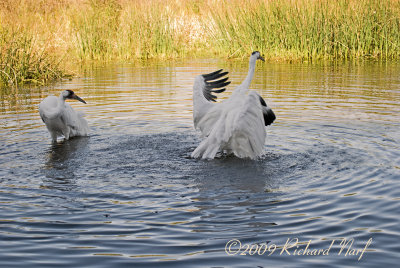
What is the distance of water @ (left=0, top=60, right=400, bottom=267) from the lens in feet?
13.0

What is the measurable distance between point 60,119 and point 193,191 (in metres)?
3.71

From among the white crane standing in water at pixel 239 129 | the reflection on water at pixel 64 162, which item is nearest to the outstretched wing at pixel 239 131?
the white crane standing in water at pixel 239 129

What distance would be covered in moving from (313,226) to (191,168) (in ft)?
7.44

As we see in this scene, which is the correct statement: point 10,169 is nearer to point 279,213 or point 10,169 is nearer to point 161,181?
point 161,181

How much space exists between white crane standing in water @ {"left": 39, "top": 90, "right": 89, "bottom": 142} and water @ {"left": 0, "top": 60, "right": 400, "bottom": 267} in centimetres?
20

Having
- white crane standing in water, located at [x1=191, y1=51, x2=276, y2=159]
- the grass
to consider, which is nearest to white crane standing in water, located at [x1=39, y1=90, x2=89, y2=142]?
white crane standing in water, located at [x1=191, y1=51, x2=276, y2=159]

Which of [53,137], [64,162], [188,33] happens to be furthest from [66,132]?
[188,33]

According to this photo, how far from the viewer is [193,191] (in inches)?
213

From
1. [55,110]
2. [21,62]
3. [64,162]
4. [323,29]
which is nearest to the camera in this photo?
[64,162]

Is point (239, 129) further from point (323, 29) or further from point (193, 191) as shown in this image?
point (323, 29)

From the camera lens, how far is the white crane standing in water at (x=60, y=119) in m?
8.23

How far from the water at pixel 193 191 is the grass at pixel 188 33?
3895 mm

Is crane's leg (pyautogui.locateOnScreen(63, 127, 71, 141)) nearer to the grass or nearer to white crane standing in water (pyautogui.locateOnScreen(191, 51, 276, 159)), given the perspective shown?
white crane standing in water (pyautogui.locateOnScreen(191, 51, 276, 159))

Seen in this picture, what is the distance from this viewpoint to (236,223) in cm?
451
